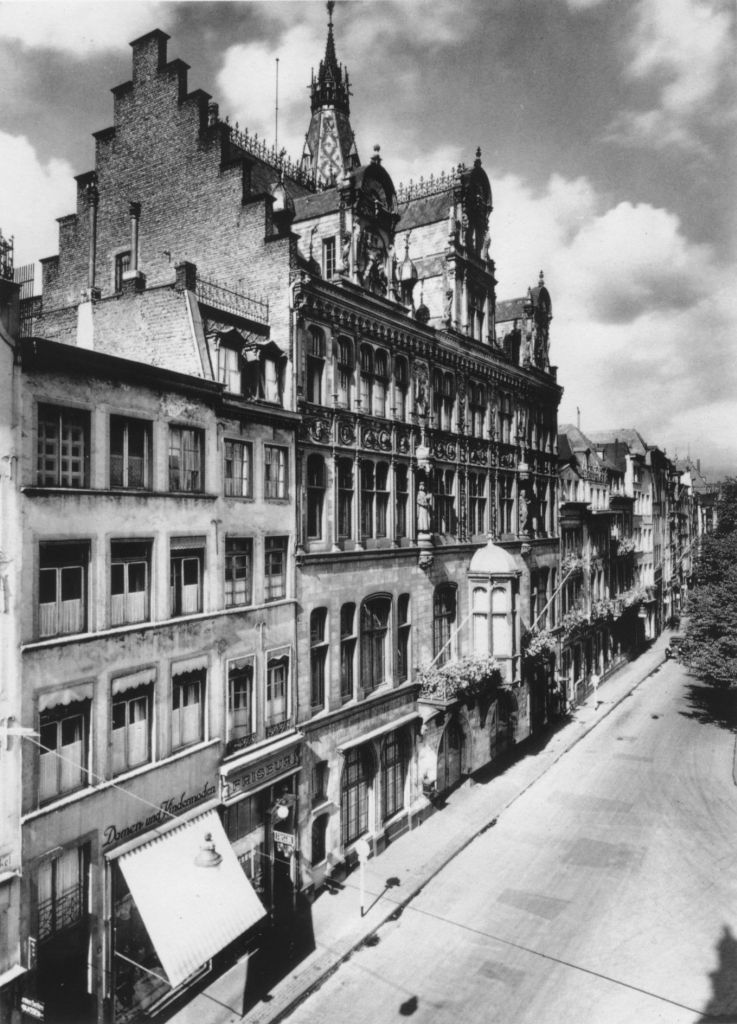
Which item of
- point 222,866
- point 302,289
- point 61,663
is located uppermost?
point 302,289

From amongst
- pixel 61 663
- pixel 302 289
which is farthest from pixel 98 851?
pixel 302 289

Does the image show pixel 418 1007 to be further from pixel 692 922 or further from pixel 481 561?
pixel 481 561

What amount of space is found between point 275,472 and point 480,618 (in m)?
13.3

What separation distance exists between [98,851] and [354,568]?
11.7 m

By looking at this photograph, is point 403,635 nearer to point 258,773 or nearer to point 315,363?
point 258,773

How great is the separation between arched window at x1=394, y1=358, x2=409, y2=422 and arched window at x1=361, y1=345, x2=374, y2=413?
4.60 ft

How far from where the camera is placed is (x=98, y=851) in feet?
50.9

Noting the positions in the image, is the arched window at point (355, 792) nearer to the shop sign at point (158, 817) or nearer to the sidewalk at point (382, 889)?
the sidewalk at point (382, 889)

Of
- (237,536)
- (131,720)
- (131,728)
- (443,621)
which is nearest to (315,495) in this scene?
(237,536)

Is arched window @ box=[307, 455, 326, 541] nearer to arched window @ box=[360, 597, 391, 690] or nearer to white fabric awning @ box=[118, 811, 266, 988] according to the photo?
arched window @ box=[360, 597, 391, 690]

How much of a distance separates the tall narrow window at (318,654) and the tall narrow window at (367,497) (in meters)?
3.55

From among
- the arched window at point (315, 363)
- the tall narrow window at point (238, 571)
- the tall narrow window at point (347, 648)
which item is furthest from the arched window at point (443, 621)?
the tall narrow window at point (238, 571)


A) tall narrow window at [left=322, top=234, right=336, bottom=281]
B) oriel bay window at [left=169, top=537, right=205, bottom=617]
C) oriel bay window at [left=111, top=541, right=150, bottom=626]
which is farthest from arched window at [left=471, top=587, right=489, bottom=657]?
oriel bay window at [left=111, top=541, right=150, bottom=626]

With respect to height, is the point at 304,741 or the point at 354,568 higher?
the point at 354,568
